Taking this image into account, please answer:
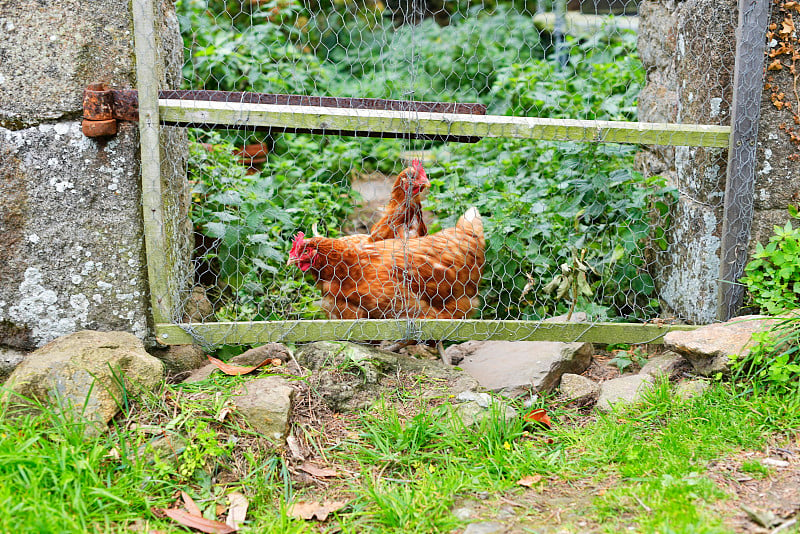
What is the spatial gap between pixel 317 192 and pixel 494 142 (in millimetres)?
1553

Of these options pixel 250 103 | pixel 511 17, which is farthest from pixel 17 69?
pixel 511 17

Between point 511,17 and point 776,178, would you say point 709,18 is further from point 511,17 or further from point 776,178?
point 511,17

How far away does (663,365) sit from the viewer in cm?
304

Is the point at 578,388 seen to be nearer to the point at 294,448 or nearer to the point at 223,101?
the point at 294,448

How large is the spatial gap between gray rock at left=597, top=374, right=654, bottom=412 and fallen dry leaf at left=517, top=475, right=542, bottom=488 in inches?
22.1

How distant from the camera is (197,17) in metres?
5.80

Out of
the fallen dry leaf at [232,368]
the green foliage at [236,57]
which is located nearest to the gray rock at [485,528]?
the fallen dry leaf at [232,368]

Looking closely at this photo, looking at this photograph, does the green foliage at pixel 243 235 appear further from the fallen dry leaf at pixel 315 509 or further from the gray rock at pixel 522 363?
the fallen dry leaf at pixel 315 509

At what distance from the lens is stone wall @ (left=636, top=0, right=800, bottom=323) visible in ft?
9.86

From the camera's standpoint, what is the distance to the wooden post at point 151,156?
2.60m

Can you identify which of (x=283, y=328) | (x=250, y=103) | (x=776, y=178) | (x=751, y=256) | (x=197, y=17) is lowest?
(x=283, y=328)

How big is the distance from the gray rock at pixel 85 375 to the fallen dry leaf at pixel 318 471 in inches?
26.5

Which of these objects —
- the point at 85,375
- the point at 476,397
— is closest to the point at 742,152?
the point at 476,397

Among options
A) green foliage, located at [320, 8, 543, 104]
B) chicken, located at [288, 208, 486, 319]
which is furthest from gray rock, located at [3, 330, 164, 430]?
green foliage, located at [320, 8, 543, 104]
